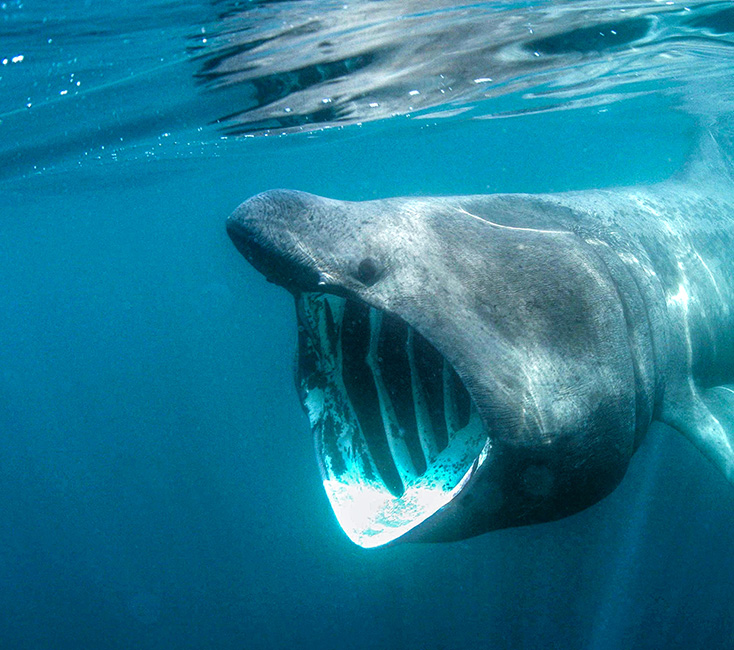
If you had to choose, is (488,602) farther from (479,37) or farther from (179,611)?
(479,37)

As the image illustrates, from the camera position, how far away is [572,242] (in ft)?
10.2

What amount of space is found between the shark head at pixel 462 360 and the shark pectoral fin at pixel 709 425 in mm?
886

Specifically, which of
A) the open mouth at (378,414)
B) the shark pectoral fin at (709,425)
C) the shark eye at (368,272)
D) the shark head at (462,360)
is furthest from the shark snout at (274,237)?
the shark pectoral fin at (709,425)

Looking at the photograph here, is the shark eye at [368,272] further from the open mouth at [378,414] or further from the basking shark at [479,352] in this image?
the open mouth at [378,414]

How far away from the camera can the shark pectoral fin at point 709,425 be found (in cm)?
342

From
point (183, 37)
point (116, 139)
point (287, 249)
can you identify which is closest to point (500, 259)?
point (287, 249)

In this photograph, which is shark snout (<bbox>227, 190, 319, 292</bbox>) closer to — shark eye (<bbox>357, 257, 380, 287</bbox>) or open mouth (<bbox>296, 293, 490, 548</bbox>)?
shark eye (<bbox>357, 257, 380, 287</bbox>)

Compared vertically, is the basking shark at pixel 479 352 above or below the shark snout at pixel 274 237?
below

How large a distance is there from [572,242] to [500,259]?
593 millimetres

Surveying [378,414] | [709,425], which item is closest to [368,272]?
[378,414]

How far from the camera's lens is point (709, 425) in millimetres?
3545

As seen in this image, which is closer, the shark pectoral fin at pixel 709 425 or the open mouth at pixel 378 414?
the open mouth at pixel 378 414

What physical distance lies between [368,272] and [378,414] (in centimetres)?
111

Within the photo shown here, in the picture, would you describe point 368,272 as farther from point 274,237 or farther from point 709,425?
point 709,425
